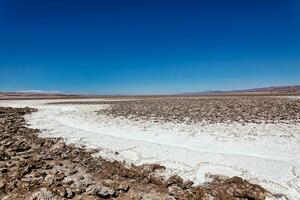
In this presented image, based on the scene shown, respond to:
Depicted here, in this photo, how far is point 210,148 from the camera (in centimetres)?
1096

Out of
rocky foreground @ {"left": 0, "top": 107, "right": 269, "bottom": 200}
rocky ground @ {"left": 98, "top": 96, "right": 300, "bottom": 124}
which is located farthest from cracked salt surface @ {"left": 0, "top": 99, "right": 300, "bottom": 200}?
rocky ground @ {"left": 98, "top": 96, "right": 300, "bottom": 124}

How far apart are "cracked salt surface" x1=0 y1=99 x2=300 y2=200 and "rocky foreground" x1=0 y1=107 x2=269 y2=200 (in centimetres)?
64

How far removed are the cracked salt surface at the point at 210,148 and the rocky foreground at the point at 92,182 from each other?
642 mm

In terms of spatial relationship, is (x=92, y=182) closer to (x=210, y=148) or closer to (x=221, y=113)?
(x=210, y=148)

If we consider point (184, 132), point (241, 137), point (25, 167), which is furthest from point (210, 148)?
point (25, 167)

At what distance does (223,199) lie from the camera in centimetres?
633

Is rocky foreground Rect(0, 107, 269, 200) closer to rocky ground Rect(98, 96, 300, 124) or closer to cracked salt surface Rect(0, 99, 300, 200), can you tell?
cracked salt surface Rect(0, 99, 300, 200)

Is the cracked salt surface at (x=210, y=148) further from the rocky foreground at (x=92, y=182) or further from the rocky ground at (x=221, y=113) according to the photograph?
the rocky ground at (x=221, y=113)

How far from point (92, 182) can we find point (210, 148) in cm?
508

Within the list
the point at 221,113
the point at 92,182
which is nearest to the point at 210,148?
the point at 92,182

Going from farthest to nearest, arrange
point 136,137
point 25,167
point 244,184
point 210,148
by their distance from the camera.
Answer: point 136,137
point 210,148
point 25,167
point 244,184

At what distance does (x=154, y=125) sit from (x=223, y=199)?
1085cm

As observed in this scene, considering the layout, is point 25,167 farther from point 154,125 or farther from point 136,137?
point 154,125

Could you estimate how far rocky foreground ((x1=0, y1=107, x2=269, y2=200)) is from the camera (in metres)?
6.68
